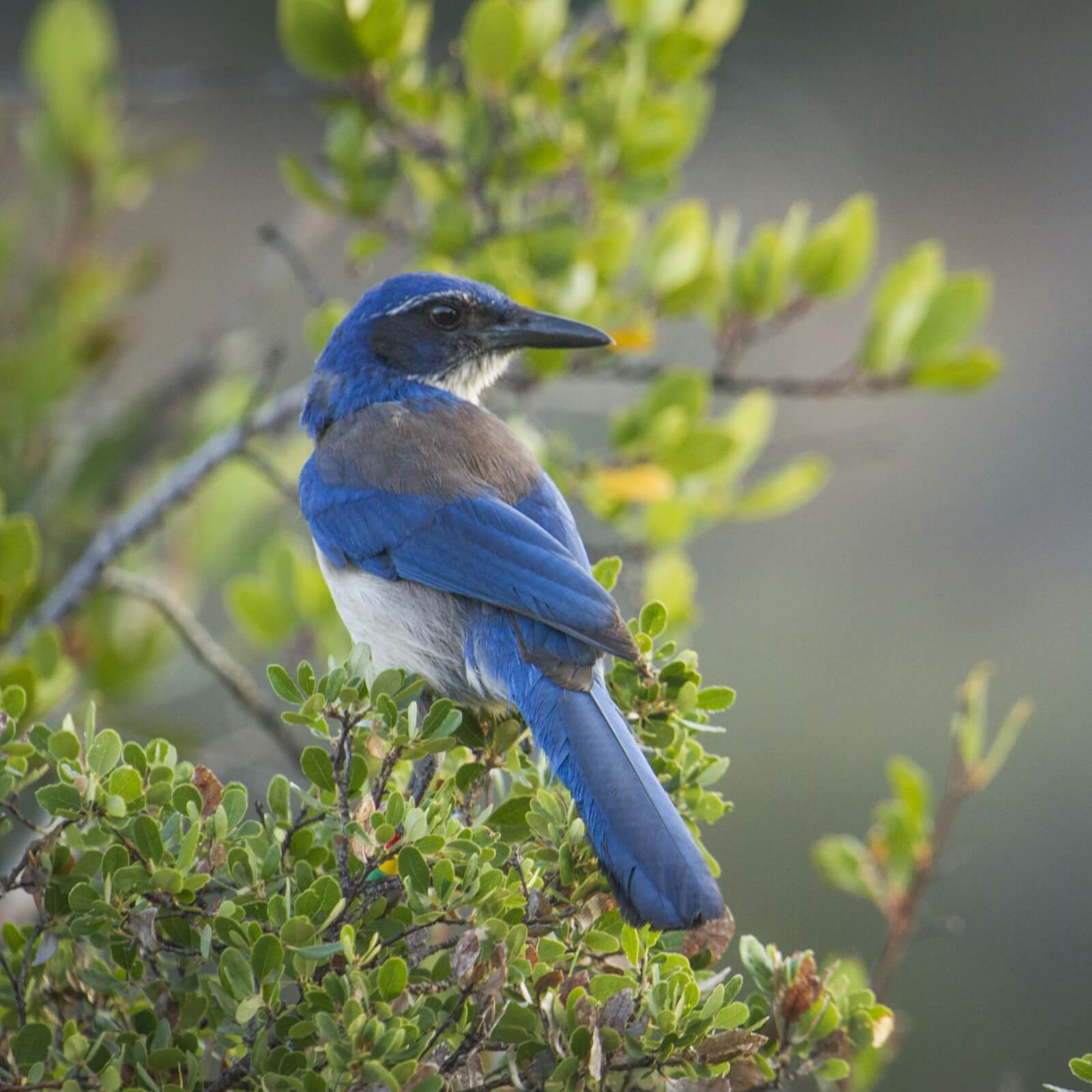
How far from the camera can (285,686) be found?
1.92m

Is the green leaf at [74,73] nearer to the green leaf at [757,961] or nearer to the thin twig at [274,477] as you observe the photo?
the thin twig at [274,477]

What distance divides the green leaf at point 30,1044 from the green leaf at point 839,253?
2434 mm

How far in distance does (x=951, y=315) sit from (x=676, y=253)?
2.21ft

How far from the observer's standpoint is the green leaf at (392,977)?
1.67 meters

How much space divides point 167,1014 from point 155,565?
2.55 meters

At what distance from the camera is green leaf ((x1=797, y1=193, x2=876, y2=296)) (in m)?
3.42

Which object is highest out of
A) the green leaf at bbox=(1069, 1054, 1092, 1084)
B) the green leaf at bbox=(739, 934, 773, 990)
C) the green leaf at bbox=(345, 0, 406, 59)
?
the green leaf at bbox=(345, 0, 406, 59)

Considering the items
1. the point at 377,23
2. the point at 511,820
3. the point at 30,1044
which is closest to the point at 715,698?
the point at 511,820

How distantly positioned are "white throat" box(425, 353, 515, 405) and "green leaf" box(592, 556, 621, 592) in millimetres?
990

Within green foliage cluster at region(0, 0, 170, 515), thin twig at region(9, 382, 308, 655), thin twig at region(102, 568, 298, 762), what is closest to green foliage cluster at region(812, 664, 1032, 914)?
thin twig at region(102, 568, 298, 762)

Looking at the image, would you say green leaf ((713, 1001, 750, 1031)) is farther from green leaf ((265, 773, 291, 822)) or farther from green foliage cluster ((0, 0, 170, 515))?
green foliage cluster ((0, 0, 170, 515))

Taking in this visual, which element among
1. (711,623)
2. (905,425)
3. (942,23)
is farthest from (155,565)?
(942,23)

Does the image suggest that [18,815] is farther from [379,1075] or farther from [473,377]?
[473,377]

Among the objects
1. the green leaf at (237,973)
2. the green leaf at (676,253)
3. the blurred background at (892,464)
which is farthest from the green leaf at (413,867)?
the blurred background at (892,464)
